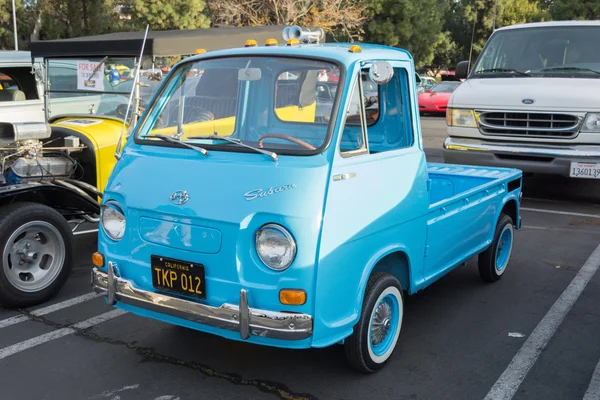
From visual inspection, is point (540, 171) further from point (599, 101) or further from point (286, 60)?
point (286, 60)

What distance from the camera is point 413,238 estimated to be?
13.5ft

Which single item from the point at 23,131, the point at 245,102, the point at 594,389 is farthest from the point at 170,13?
the point at 594,389

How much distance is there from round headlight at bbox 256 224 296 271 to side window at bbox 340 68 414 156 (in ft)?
2.86

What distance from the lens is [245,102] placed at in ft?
14.3

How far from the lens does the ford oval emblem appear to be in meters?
3.55

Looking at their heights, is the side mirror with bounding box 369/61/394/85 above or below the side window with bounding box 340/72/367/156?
above

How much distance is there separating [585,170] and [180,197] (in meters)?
6.07

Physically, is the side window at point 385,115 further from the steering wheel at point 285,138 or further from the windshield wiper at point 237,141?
the windshield wiper at point 237,141

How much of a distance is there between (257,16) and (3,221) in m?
20.7

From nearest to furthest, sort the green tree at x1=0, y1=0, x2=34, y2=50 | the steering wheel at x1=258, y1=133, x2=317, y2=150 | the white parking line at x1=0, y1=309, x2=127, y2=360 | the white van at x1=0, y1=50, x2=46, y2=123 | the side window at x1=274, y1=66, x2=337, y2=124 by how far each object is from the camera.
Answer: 1. the steering wheel at x1=258, y1=133, x2=317, y2=150
2. the side window at x1=274, y1=66, x2=337, y2=124
3. the white parking line at x1=0, y1=309, x2=127, y2=360
4. the white van at x1=0, y1=50, x2=46, y2=123
5. the green tree at x1=0, y1=0, x2=34, y2=50

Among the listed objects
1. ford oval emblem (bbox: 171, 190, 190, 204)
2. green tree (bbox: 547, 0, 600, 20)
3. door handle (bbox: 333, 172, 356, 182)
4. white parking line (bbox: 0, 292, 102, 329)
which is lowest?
white parking line (bbox: 0, 292, 102, 329)

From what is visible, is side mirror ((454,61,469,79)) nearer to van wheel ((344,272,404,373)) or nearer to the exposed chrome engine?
the exposed chrome engine

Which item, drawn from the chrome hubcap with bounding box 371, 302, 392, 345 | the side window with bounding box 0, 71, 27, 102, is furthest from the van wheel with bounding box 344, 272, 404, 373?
the side window with bounding box 0, 71, 27, 102

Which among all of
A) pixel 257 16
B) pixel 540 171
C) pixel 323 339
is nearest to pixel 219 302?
pixel 323 339
